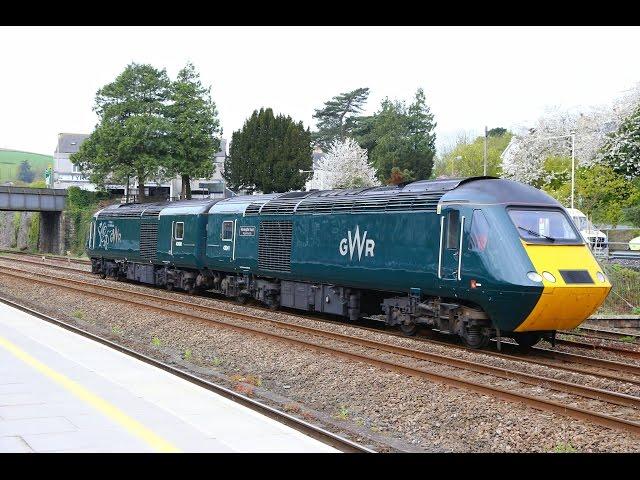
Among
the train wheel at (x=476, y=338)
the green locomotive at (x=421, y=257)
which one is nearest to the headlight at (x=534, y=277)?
the green locomotive at (x=421, y=257)

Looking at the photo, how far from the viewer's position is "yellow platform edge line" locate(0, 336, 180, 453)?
7.55m

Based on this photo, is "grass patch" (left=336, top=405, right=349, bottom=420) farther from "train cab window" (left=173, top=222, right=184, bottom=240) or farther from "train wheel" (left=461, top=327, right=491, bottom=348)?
"train cab window" (left=173, top=222, right=184, bottom=240)

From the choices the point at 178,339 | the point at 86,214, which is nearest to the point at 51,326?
the point at 178,339

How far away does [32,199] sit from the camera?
67.2 metres

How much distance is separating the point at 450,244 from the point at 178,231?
50.0 ft

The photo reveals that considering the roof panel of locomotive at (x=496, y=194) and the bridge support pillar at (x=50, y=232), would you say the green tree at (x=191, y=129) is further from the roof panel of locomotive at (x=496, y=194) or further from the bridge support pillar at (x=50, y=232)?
the roof panel of locomotive at (x=496, y=194)

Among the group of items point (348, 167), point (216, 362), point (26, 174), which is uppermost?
point (26, 174)

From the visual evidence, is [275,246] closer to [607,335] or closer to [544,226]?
[607,335]

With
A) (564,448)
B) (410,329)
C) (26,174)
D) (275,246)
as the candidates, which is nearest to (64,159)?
(26,174)

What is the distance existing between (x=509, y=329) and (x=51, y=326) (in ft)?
32.1

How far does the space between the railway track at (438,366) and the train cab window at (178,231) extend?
5.47m

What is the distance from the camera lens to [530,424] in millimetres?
9656

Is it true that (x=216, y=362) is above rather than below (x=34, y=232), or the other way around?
below

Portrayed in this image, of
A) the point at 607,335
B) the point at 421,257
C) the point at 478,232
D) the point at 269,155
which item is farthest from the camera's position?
the point at 269,155
